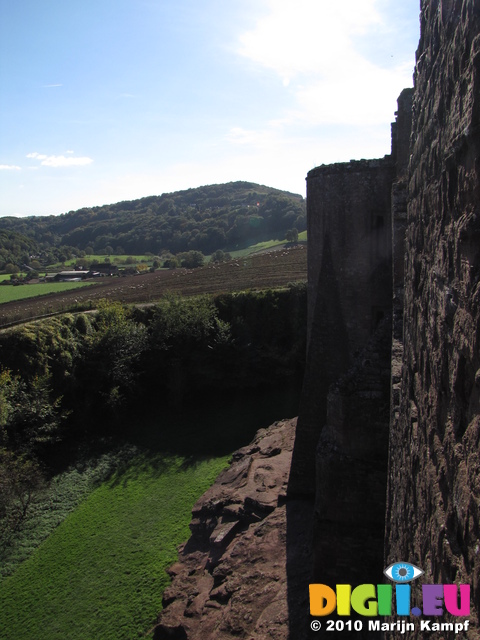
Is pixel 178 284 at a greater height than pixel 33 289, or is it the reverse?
pixel 33 289

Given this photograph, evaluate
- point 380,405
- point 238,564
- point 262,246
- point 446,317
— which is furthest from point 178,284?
point 446,317

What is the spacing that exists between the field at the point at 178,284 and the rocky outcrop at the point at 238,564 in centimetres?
1589

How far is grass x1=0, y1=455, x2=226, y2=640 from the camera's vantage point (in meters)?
11.4

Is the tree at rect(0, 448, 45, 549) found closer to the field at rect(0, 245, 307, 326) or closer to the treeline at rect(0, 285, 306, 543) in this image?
the treeline at rect(0, 285, 306, 543)

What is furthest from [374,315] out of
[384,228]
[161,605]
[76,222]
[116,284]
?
[76,222]

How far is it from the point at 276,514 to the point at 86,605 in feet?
16.8

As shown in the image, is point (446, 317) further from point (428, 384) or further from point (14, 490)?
point (14, 490)

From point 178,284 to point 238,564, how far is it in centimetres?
2619

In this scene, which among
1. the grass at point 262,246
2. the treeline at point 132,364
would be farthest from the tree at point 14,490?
the grass at point 262,246

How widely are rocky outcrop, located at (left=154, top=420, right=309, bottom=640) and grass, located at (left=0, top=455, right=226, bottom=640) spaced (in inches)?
30.9

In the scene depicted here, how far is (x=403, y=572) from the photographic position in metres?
3.42

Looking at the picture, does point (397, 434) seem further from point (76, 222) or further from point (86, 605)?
point (76, 222)

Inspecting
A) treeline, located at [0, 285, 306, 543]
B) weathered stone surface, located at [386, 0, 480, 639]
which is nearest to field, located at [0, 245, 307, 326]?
treeline, located at [0, 285, 306, 543]

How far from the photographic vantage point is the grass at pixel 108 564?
37.3 ft
